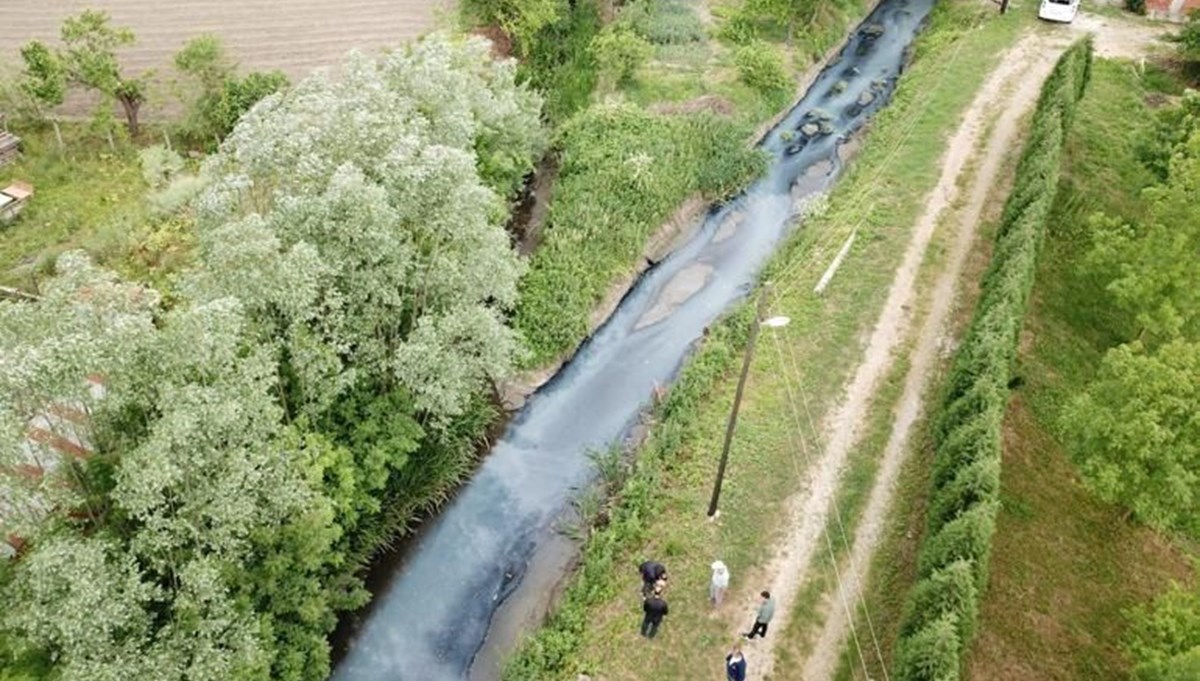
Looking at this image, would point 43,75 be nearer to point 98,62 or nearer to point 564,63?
point 98,62

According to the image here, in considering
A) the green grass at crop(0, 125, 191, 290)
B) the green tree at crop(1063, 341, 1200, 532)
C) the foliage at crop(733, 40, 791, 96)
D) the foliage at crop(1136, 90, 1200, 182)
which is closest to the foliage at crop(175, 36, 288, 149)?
the green grass at crop(0, 125, 191, 290)

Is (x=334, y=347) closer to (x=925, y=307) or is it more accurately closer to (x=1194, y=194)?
(x=925, y=307)

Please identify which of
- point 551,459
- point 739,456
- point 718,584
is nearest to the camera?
point 718,584

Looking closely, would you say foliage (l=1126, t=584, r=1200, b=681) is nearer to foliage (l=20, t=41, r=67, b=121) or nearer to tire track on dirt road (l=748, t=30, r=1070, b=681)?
tire track on dirt road (l=748, t=30, r=1070, b=681)

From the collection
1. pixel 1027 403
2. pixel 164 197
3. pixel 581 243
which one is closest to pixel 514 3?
pixel 581 243

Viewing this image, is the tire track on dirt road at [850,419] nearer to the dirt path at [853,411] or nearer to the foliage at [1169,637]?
the dirt path at [853,411]

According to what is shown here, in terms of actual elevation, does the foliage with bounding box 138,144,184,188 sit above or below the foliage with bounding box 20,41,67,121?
below

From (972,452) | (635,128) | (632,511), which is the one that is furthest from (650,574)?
(635,128)

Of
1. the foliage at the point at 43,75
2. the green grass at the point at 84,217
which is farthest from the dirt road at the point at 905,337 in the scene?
the foliage at the point at 43,75
